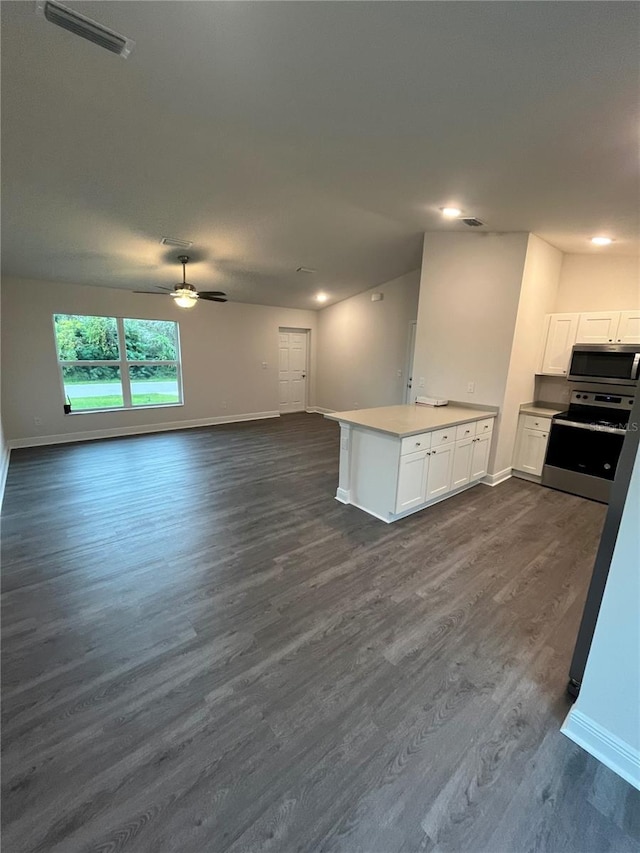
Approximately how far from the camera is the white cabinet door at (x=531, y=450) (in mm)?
4320

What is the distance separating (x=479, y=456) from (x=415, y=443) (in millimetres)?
1396

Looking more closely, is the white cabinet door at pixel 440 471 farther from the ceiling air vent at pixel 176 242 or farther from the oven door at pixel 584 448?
the ceiling air vent at pixel 176 242

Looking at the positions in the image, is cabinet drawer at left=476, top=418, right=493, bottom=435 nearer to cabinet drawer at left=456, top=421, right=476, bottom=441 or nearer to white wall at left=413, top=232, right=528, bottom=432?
cabinet drawer at left=456, top=421, right=476, bottom=441

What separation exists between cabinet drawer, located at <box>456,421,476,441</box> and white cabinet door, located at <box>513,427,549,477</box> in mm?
1005

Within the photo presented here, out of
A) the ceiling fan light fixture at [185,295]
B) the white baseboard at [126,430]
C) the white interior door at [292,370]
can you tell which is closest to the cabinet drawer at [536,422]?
the ceiling fan light fixture at [185,295]

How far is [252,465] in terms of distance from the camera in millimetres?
4879

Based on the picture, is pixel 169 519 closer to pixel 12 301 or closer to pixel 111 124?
pixel 111 124

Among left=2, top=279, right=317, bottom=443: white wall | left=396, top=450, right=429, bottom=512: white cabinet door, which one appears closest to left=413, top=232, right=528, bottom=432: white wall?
left=396, top=450, right=429, bottom=512: white cabinet door

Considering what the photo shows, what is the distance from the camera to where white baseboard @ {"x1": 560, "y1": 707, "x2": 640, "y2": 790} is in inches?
53.3

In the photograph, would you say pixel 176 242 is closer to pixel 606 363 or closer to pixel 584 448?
pixel 606 363

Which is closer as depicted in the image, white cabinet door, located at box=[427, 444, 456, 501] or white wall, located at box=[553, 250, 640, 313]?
white cabinet door, located at box=[427, 444, 456, 501]

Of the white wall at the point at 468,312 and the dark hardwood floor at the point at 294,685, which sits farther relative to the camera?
the white wall at the point at 468,312

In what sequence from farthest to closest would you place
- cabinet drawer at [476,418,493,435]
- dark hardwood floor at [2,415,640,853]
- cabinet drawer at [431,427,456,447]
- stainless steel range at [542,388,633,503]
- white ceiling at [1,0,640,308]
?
cabinet drawer at [476,418,493,435] → stainless steel range at [542,388,633,503] → cabinet drawer at [431,427,456,447] → white ceiling at [1,0,640,308] → dark hardwood floor at [2,415,640,853]

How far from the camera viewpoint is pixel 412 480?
3.35m
